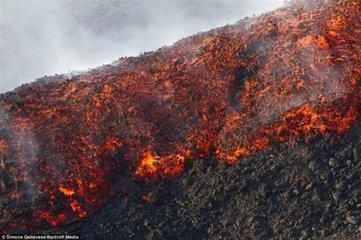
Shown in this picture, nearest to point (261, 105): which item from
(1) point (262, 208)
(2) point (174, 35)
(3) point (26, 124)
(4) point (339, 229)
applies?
(1) point (262, 208)

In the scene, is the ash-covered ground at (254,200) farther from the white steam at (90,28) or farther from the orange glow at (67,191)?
the white steam at (90,28)

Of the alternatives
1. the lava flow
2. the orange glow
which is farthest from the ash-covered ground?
the orange glow

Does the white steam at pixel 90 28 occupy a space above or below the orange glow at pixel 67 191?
above

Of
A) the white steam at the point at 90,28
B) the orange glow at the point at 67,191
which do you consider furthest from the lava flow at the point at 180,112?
the white steam at the point at 90,28

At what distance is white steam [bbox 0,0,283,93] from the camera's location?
34.2 metres

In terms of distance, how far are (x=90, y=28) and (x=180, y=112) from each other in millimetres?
25243

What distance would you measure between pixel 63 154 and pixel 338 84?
9.43 m

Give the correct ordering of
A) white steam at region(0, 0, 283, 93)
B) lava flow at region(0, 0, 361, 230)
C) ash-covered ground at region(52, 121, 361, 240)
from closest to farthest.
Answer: ash-covered ground at region(52, 121, 361, 240)
lava flow at region(0, 0, 361, 230)
white steam at region(0, 0, 283, 93)

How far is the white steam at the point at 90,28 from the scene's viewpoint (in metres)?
34.2

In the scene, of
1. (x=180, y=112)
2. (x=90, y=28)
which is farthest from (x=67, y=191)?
(x=90, y=28)

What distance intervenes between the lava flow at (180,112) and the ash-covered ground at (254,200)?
1.55 ft

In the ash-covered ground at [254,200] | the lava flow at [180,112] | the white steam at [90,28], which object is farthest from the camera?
the white steam at [90,28]

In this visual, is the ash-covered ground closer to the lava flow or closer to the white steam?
the lava flow

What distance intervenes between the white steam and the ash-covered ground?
17315 millimetres
